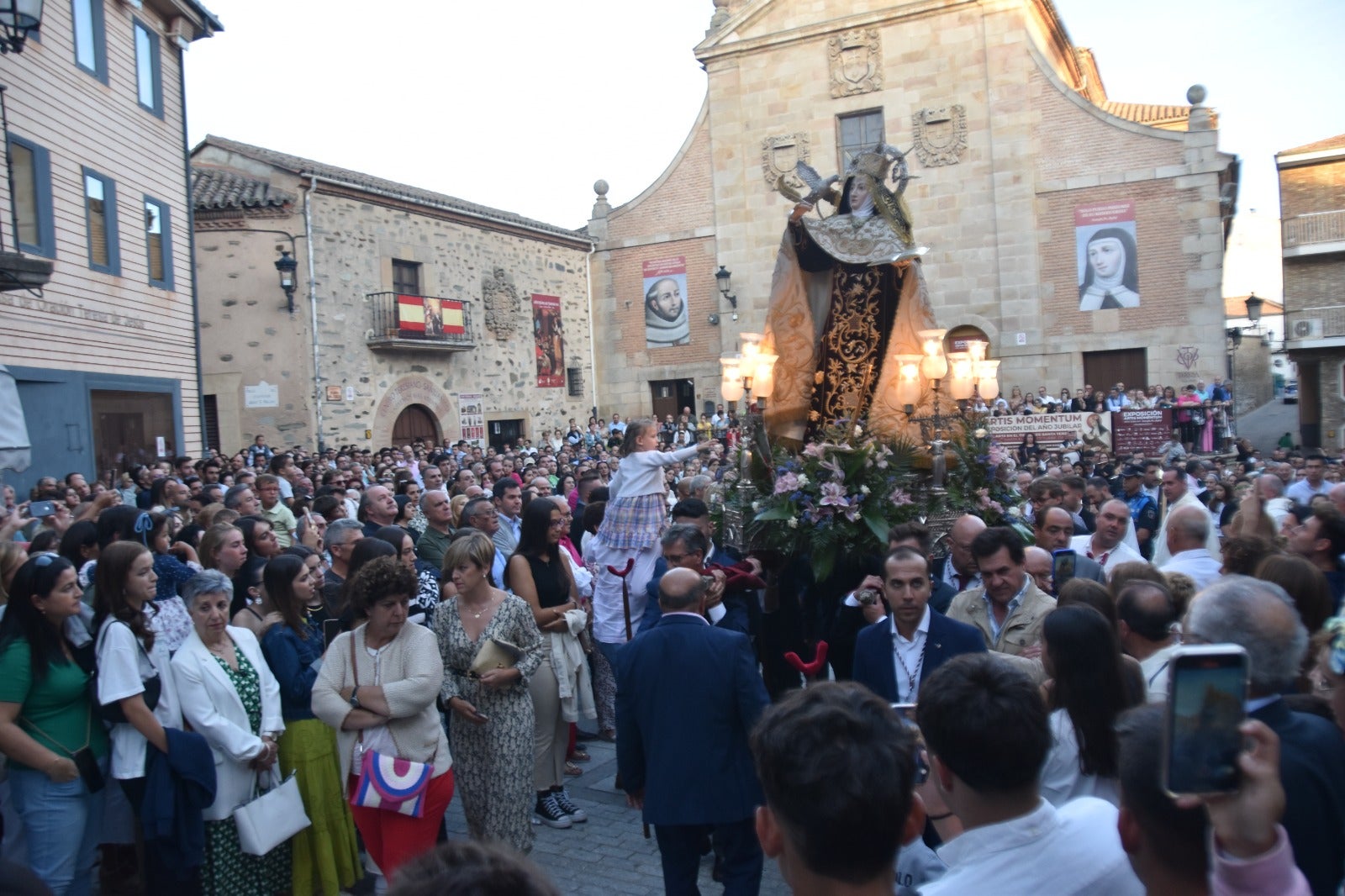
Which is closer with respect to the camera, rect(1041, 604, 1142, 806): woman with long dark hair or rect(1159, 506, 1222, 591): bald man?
rect(1041, 604, 1142, 806): woman with long dark hair

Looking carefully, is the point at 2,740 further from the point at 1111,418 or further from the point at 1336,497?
the point at 1111,418

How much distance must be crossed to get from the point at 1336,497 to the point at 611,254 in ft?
79.1

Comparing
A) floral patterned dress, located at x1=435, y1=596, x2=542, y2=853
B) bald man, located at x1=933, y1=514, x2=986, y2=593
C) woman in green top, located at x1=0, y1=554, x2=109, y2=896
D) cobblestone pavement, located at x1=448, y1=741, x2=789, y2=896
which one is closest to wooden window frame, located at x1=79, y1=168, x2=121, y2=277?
cobblestone pavement, located at x1=448, y1=741, x2=789, y2=896

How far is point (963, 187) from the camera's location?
24859 millimetres

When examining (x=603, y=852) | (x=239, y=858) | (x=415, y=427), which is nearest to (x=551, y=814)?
(x=603, y=852)

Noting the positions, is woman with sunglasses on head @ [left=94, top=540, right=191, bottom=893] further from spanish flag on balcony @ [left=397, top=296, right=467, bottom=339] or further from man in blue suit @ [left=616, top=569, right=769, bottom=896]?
spanish flag on balcony @ [left=397, top=296, right=467, bottom=339]

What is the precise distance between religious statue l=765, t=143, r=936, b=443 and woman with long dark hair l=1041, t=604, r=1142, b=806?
4.84 m

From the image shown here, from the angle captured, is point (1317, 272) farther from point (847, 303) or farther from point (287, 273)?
point (287, 273)

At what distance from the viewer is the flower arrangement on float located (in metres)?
6.33

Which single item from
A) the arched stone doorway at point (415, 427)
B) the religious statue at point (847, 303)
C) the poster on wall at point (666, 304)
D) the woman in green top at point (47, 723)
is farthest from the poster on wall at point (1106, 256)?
the woman in green top at point (47, 723)

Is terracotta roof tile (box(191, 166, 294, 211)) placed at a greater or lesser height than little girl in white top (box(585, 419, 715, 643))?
greater

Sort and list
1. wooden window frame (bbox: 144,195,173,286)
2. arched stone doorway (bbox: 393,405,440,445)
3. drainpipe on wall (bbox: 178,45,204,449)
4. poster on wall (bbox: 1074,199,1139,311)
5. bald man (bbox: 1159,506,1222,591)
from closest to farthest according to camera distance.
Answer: bald man (bbox: 1159,506,1222,591) < wooden window frame (bbox: 144,195,173,286) < drainpipe on wall (bbox: 178,45,204,449) < arched stone doorway (bbox: 393,405,440,445) < poster on wall (bbox: 1074,199,1139,311)

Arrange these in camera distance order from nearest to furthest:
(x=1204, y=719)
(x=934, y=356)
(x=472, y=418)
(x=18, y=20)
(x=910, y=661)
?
(x=1204, y=719), (x=910, y=661), (x=934, y=356), (x=18, y=20), (x=472, y=418)

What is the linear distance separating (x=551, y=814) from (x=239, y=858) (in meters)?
1.84
